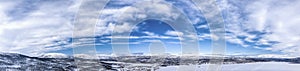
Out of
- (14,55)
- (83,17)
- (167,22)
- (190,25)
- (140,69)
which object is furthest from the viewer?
(14,55)

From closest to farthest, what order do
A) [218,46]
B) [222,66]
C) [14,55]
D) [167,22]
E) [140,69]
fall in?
1. [218,46]
2. [167,22]
3. [140,69]
4. [222,66]
5. [14,55]

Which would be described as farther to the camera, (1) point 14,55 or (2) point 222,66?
(1) point 14,55

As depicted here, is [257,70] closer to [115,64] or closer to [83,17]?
[115,64]

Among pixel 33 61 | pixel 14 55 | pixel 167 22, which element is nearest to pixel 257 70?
pixel 167 22

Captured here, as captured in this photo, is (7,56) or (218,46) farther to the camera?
(7,56)

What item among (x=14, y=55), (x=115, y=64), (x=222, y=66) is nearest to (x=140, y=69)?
(x=115, y=64)

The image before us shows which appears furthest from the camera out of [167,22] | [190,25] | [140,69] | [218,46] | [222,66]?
[222,66]

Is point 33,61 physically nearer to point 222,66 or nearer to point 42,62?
point 42,62

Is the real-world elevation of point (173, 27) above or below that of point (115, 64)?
above

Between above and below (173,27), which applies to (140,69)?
below
